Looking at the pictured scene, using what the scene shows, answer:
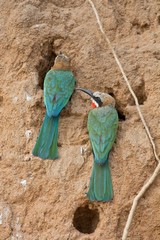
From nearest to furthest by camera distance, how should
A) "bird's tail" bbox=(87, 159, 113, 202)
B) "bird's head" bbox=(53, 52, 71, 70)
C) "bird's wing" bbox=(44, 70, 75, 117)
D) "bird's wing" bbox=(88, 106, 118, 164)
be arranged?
"bird's tail" bbox=(87, 159, 113, 202) < "bird's wing" bbox=(88, 106, 118, 164) < "bird's wing" bbox=(44, 70, 75, 117) < "bird's head" bbox=(53, 52, 71, 70)

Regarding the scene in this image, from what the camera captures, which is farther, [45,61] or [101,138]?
[45,61]

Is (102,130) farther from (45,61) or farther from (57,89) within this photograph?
(45,61)

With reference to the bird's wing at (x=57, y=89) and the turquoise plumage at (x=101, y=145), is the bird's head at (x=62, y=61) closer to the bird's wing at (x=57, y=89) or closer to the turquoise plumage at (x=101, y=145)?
the bird's wing at (x=57, y=89)

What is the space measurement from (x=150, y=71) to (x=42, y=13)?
30.9 inches

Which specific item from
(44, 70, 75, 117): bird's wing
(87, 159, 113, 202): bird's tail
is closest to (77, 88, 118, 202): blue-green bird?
(87, 159, 113, 202): bird's tail

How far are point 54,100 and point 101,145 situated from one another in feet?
1.32

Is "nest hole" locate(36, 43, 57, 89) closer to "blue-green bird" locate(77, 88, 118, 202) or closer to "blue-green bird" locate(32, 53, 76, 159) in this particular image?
"blue-green bird" locate(32, 53, 76, 159)

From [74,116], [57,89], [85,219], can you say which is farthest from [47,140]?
[85,219]

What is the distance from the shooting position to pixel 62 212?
3.51 metres

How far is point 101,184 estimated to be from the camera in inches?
138

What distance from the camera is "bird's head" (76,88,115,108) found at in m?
3.82

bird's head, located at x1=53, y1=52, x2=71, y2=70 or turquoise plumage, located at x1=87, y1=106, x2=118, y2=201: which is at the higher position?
bird's head, located at x1=53, y1=52, x2=71, y2=70

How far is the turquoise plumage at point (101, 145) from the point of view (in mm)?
3502

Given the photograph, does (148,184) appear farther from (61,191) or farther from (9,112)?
(9,112)
